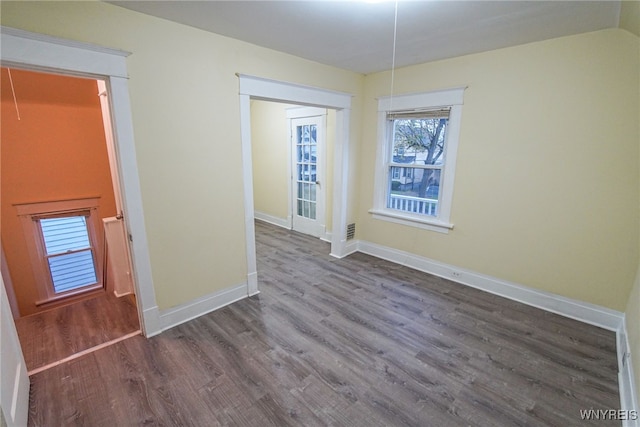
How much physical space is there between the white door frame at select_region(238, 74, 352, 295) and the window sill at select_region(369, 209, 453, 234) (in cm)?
50

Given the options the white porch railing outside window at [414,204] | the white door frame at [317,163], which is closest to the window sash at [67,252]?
the white door frame at [317,163]

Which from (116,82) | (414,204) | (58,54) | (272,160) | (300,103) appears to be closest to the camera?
(58,54)

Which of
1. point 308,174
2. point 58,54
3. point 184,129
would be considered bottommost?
point 308,174

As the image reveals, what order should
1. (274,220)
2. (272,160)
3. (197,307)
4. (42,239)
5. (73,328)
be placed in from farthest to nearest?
1. (274,220)
2. (272,160)
3. (42,239)
4. (197,307)
5. (73,328)

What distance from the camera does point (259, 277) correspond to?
135 inches

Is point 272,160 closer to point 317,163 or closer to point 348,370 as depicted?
point 317,163

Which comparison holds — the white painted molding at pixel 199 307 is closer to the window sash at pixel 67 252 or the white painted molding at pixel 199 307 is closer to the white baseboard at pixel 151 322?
the white baseboard at pixel 151 322

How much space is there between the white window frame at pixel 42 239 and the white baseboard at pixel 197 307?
267 centimetres

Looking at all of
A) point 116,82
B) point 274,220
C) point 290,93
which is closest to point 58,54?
point 116,82

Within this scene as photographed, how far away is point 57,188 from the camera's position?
147 inches

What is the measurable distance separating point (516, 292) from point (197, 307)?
125 inches

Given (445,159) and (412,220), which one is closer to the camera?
(445,159)

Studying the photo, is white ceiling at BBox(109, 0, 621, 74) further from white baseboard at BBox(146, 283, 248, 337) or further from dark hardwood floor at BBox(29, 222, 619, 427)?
dark hardwood floor at BBox(29, 222, 619, 427)

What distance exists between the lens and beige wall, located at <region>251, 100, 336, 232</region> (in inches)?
204
